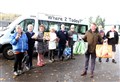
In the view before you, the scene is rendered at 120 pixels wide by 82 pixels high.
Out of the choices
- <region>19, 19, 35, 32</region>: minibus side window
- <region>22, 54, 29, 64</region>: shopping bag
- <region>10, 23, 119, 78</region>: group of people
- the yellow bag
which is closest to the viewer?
<region>10, 23, 119, 78</region>: group of people

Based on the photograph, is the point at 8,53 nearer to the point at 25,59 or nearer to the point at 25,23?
the point at 25,23

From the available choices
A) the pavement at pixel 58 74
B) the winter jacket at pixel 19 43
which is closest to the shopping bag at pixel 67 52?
the pavement at pixel 58 74

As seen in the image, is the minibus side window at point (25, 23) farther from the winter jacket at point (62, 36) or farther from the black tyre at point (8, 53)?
the winter jacket at point (62, 36)

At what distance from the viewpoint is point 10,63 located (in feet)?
37.5

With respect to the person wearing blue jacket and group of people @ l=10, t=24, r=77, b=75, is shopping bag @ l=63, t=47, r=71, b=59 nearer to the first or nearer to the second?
group of people @ l=10, t=24, r=77, b=75

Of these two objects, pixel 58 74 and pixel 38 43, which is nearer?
pixel 58 74

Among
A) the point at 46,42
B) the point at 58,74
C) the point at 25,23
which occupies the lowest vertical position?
the point at 58,74

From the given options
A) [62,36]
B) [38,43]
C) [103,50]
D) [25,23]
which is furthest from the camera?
[25,23]

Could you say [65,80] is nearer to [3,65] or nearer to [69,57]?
[3,65]

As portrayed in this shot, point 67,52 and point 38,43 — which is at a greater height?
point 38,43

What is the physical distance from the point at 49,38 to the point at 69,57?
2112 millimetres

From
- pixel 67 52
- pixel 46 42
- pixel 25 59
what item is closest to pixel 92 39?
pixel 25 59

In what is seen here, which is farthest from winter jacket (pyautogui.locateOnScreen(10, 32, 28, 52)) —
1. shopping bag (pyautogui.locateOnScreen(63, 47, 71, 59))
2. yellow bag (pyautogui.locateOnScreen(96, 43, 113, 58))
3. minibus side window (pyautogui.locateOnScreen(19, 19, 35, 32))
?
shopping bag (pyautogui.locateOnScreen(63, 47, 71, 59))

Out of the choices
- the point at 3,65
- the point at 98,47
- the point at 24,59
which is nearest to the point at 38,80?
the point at 24,59
